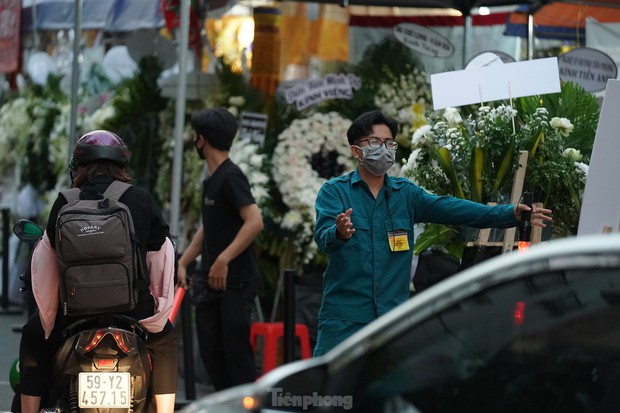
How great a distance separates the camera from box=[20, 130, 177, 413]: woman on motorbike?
6.01 meters

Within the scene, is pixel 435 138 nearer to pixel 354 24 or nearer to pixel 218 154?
pixel 218 154

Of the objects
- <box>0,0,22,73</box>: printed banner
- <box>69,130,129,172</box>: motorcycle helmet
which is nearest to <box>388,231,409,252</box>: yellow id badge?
<box>69,130,129,172</box>: motorcycle helmet

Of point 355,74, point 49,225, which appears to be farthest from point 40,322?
point 355,74

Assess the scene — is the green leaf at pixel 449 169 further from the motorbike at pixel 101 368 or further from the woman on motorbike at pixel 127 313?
the motorbike at pixel 101 368

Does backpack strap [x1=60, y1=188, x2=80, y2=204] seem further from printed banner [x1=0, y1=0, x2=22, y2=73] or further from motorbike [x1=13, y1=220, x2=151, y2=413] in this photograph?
printed banner [x1=0, y1=0, x2=22, y2=73]

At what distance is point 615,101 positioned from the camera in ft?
20.1

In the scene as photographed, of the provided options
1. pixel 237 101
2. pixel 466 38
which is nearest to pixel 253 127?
pixel 237 101

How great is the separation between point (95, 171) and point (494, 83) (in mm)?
2217

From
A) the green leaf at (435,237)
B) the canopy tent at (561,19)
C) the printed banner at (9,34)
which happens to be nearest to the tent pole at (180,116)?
the green leaf at (435,237)

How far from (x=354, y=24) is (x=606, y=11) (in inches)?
90.1

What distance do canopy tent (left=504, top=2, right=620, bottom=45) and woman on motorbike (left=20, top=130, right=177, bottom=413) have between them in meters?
5.71

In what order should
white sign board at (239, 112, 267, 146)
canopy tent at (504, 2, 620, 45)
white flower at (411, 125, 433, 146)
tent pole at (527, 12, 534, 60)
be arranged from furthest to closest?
tent pole at (527, 12, 534, 60)
canopy tent at (504, 2, 620, 45)
white sign board at (239, 112, 267, 146)
white flower at (411, 125, 433, 146)

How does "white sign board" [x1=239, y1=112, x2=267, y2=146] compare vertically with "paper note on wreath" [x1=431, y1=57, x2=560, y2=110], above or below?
below

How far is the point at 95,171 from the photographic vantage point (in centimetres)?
612
